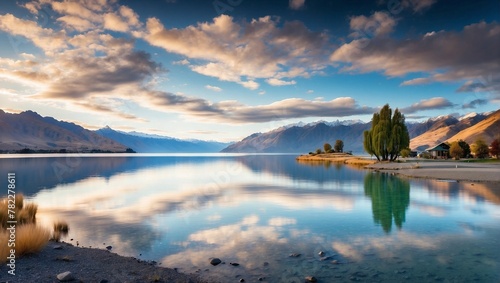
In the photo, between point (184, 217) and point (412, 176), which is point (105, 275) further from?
point (412, 176)

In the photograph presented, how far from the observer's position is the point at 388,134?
103875 mm

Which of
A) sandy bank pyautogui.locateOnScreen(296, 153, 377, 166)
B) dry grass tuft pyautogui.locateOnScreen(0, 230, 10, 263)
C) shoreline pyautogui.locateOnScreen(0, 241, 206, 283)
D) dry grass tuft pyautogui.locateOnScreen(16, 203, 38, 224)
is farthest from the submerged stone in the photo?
sandy bank pyautogui.locateOnScreen(296, 153, 377, 166)

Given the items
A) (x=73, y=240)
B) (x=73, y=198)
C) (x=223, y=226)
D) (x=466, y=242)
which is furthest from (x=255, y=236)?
(x=73, y=198)

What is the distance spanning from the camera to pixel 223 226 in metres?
25.1

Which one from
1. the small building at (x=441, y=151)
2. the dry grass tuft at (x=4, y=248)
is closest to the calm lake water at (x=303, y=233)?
the dry grass tuft at (x=4, y=248)

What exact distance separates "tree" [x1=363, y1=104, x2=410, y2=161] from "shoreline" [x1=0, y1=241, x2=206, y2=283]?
3948 inches

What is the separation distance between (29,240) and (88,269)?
355 centimetres

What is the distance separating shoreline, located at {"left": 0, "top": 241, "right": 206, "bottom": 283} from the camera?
1295 cm

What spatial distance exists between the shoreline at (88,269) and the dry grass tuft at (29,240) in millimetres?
281

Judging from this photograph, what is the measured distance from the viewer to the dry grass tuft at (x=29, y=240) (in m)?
14.8

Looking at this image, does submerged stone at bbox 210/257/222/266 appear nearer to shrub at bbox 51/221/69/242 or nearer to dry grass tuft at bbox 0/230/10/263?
dry grass tuft at bbox 0/230/10/263

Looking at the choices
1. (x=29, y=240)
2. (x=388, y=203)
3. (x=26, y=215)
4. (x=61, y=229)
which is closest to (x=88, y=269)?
(x=29, y=240)

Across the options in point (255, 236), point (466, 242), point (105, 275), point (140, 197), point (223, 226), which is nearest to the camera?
point (105, 275)

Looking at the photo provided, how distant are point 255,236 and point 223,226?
4.11 meters
